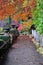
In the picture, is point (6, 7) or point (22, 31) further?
point (22, 31)

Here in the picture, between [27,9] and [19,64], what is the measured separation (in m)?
17.7

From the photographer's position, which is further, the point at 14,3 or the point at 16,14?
the point at 16,14

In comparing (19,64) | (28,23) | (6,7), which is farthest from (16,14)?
(19,64)

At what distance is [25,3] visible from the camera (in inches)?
1086

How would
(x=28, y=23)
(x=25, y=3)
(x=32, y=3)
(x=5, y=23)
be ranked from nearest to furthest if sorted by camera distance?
1. (x=32, y=3)
2. (x=25, y=3)
3. (x=28, y=23)
4. (x=5, y=23)

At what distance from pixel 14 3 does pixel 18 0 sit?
1.64 meters

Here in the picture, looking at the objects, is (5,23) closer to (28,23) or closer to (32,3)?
(28,23)

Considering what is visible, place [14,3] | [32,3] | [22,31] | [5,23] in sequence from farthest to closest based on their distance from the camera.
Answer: [5,23], [22,31], [14,3], [32,3]

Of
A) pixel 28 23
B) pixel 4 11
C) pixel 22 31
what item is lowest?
pixel 22 31

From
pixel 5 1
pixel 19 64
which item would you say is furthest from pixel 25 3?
pixel 19 64

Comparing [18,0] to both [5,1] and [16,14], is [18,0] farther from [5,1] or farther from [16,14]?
[16,14]

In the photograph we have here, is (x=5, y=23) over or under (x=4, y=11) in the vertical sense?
under


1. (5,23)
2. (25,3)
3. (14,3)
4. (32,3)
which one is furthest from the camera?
(5,23)

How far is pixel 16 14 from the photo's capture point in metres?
35.6
